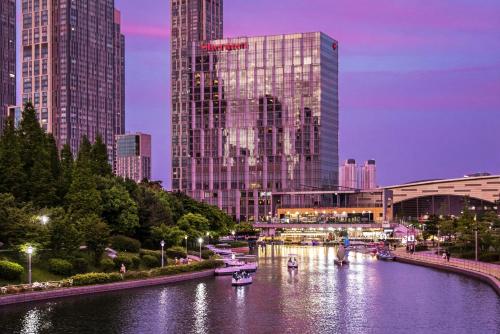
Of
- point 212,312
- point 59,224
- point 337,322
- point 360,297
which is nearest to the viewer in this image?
point 337,322

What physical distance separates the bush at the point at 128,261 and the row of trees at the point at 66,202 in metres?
2.81

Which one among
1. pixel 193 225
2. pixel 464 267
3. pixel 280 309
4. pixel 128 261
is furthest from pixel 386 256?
pixel 280 309

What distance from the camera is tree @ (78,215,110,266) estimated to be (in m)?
103

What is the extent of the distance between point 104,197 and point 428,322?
66.8 meters

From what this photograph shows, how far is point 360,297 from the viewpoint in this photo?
9162 centimetres

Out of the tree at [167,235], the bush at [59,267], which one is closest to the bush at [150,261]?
the tree at [167,235]

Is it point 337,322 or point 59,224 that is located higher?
point 59,224

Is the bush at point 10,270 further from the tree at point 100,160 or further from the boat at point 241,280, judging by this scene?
the tree at point 100,160

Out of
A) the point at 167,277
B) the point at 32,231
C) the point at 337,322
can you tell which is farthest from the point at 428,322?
the point at 32,231

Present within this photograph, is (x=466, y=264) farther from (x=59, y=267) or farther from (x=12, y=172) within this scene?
(x=12, y=172)

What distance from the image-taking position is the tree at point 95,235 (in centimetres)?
10275

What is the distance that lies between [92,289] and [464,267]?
201 ft

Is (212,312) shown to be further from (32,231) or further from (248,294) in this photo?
(32,231)

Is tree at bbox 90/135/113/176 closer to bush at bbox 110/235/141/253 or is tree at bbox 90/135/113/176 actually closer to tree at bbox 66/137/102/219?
tree at bbox 66/137/102/219
